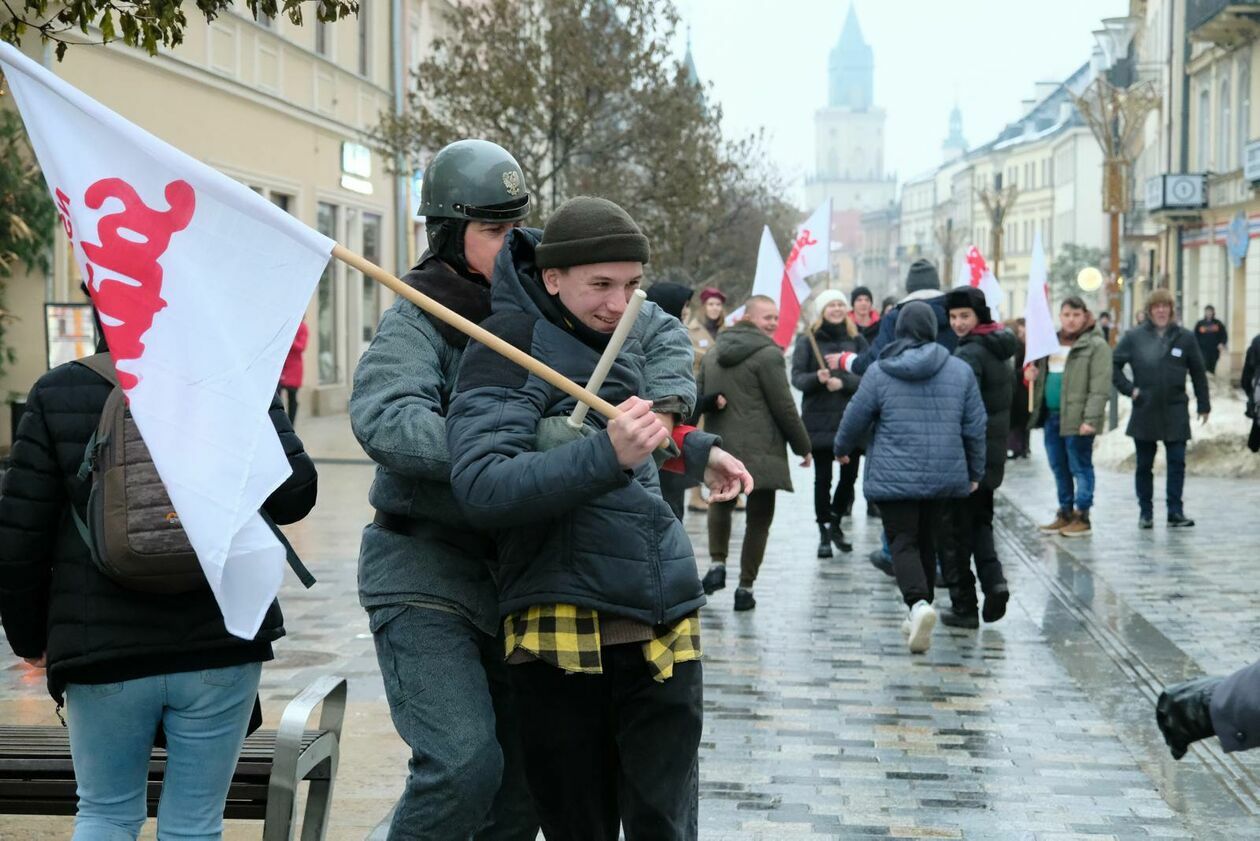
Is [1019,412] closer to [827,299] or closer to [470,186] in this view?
[827,299]

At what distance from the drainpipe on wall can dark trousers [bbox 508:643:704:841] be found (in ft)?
93.7

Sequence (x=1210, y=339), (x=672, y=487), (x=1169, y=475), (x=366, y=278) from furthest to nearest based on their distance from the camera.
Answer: (x=1210, y=339) < (x=366, y=278) < (x=1169, y=475) < (x=672, y=487)

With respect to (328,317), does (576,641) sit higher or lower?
lower

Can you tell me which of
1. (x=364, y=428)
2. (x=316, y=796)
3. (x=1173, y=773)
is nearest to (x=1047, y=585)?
(x=1173, y=773)

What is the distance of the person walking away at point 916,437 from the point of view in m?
8.84

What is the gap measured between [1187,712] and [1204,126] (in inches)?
1848

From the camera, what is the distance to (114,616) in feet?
12.0

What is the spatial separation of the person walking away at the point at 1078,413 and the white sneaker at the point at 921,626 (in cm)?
513

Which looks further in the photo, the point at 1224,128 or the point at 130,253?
the point at 1224,128

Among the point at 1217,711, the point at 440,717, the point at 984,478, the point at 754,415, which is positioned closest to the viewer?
the point at 1217,711

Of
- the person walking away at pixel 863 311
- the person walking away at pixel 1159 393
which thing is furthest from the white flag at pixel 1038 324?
the person walking away at pixel 863 311

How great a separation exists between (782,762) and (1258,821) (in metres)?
1.68

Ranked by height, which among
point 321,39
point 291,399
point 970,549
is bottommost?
point 970,549

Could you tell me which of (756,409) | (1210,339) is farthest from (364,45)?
(756,409)
